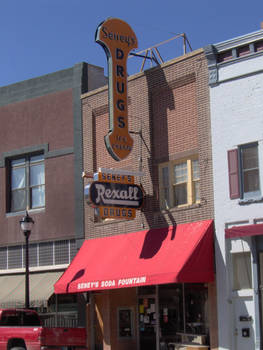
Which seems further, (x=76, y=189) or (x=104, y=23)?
(x=76, y=189)

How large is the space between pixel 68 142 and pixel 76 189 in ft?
6.07

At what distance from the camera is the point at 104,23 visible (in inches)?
862

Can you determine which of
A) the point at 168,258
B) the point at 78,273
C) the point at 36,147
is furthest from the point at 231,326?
the point at 36,147

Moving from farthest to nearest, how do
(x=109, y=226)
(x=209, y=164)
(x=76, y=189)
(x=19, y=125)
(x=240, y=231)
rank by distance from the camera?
1. (x=19, y=125)
2. (x=76, y=189)
3. (x=109, y=226)
4. (x=209, y=164)
5. (x=240, y=231)

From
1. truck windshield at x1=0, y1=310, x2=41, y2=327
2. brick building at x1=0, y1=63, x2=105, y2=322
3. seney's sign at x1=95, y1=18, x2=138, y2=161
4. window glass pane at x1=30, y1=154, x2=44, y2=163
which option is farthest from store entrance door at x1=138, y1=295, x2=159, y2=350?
window glass pane at x1=30, y1=154, x2=44, y2=163

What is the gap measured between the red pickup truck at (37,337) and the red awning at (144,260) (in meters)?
1.98

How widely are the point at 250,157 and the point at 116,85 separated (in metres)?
5.04

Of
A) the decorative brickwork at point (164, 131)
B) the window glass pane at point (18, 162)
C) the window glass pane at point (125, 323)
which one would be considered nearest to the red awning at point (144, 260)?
the decorative brickwork at point (164, 131)

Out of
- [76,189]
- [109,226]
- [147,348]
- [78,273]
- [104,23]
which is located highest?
[104,23]

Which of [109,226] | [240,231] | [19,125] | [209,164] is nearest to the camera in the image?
[240,231]

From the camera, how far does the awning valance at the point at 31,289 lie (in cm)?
2466

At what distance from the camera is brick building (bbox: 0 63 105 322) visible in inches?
1005

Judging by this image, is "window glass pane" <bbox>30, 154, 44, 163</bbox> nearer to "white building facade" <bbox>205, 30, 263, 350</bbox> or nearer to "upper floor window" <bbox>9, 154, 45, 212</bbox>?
"upper floor window" <bbox>9, 154, 45, 212</bbox>

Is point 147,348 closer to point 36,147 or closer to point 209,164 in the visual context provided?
point 209,164
